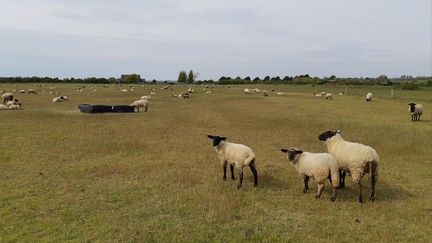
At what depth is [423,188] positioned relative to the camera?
1114cm

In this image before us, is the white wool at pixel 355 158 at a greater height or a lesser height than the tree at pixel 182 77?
lesser

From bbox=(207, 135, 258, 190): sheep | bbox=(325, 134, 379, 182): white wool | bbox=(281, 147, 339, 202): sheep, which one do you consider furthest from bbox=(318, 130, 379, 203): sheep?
bbox=(207, 135, 258, 190): sheep

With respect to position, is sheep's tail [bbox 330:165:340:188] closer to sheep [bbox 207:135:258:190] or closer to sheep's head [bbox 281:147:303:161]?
sheep's head [bbox 281:147:303:161]

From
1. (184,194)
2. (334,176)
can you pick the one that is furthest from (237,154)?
(334,176)

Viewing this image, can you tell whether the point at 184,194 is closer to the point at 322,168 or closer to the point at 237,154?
the point at 237,154

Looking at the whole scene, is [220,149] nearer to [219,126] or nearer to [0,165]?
[0,165]

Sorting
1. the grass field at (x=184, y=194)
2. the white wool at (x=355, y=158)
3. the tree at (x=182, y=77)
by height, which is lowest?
the grass field at (x=184, y=194)

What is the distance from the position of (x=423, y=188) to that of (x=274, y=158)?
538 cm

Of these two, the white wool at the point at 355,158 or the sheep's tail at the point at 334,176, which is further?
the white wool at the point at 355,158

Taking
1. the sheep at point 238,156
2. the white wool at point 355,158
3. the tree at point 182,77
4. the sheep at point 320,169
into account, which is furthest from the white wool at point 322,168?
the tree at point 182,77

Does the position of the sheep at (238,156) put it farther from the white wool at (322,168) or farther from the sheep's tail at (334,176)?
the sheep's tail at (334,176)

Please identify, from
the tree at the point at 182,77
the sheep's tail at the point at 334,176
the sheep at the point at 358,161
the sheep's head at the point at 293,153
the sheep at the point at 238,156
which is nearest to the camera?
the sheep's tail at the point at 334,176

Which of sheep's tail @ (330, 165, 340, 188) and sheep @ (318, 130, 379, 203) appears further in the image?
sheep @ (318, 130, 379, 203)

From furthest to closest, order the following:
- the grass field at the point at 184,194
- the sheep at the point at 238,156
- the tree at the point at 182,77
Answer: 1. the tree at the point at 182,77
2. the sheep at the point at 238,156
3. the grass field at the point at 184,194
